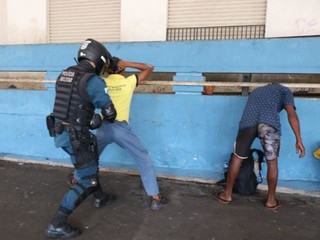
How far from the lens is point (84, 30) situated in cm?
646

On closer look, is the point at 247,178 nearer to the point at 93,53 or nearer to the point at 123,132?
the point at 123,132

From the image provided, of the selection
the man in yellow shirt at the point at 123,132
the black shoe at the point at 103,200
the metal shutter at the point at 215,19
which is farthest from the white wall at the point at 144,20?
the black shoe at the point at 103,200

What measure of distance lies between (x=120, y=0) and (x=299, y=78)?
11.3 ft

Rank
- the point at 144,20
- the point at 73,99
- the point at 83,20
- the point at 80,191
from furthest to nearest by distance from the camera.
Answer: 1. the point at 83,20
2. the point at 144,20
3. the point at 80,191
4. the point at 73,99

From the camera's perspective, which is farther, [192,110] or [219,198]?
[192,110]

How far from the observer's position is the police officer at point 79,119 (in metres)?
3.12

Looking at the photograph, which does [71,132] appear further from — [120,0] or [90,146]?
[120,0]

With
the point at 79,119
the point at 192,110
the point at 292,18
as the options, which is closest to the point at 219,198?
the point at 192,110

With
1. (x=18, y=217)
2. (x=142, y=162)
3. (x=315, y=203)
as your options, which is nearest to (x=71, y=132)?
(x=142, y=162)

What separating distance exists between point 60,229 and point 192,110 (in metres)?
→ 2.49

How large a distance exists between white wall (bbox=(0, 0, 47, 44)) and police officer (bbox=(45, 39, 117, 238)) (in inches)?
155

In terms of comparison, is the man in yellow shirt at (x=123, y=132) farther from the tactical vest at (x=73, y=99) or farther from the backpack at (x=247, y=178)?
the backpack at (x=247, y=178)

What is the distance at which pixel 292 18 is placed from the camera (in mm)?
4980

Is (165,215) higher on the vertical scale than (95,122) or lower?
lower
